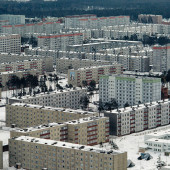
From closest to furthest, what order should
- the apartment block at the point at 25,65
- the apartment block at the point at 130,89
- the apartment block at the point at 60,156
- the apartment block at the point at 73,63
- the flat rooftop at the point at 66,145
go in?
the apartment block at the point at 60,156 < the flat rooftop at the point at 66,145 < the apartment block at the point at 130,89 < the apartment block at the point at 25,65 < the apartment block at the point at 73,63

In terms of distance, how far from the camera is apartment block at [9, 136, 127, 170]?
28766 millimetres

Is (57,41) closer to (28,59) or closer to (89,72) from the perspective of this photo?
(28,59)

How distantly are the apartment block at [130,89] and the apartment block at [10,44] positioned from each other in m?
27.6

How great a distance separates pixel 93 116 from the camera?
36.1 meters

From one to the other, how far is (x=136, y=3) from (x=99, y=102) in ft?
350

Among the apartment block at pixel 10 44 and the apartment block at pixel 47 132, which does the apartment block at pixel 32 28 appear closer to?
the apartment block at pixel 10 44

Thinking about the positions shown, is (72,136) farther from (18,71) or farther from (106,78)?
(18,71)

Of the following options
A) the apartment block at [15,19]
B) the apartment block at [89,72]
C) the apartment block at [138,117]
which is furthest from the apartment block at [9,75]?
the apartment block at [15,19]

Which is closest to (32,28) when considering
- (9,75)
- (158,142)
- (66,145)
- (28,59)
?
(28,59)

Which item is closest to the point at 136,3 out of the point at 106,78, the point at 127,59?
the point at 127,59

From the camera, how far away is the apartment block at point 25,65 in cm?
5695

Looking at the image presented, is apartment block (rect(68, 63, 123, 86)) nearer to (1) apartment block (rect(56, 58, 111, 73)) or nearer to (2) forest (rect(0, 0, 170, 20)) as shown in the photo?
(1) apartment block (rect(56, 58, 111, 73))

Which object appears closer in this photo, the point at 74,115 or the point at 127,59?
the point at 74,115

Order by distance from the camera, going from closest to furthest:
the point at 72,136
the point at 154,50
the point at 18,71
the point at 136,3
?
the point at 72,136 < the point at 18,71 < the point at 154,50 < the point at 136,3
